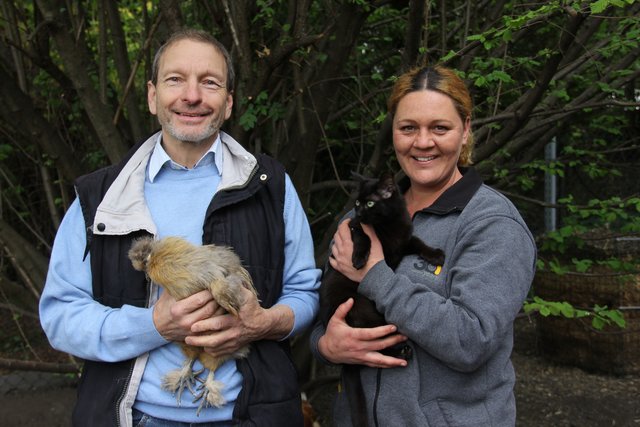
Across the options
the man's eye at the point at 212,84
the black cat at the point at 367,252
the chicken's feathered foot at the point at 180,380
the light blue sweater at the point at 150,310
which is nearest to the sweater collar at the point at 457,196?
the black cat at the point at 367,252

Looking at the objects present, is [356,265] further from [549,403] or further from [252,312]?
[549,403]

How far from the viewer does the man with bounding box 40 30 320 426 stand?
2150 mm

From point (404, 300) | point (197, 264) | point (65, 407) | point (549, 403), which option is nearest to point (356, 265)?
point (404, 300)

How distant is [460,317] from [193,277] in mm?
969

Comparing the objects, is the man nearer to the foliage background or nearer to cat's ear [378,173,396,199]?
cat's ear [378,173,396,199]

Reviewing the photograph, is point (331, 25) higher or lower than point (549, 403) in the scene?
higher

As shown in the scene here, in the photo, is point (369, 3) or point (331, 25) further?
point (331, 25)

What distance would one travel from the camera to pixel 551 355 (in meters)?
6.57

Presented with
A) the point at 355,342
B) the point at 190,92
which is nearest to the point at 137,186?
the point at 190,92

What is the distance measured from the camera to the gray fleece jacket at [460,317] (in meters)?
1.94

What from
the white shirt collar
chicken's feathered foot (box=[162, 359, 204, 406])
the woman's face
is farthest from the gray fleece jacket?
the white shirt collar

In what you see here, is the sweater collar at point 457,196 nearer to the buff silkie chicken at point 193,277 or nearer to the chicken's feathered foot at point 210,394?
the buff silkie chicken at point 193,277

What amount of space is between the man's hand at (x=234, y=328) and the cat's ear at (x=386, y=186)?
2.51ft

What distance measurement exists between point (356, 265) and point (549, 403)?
170 inches
